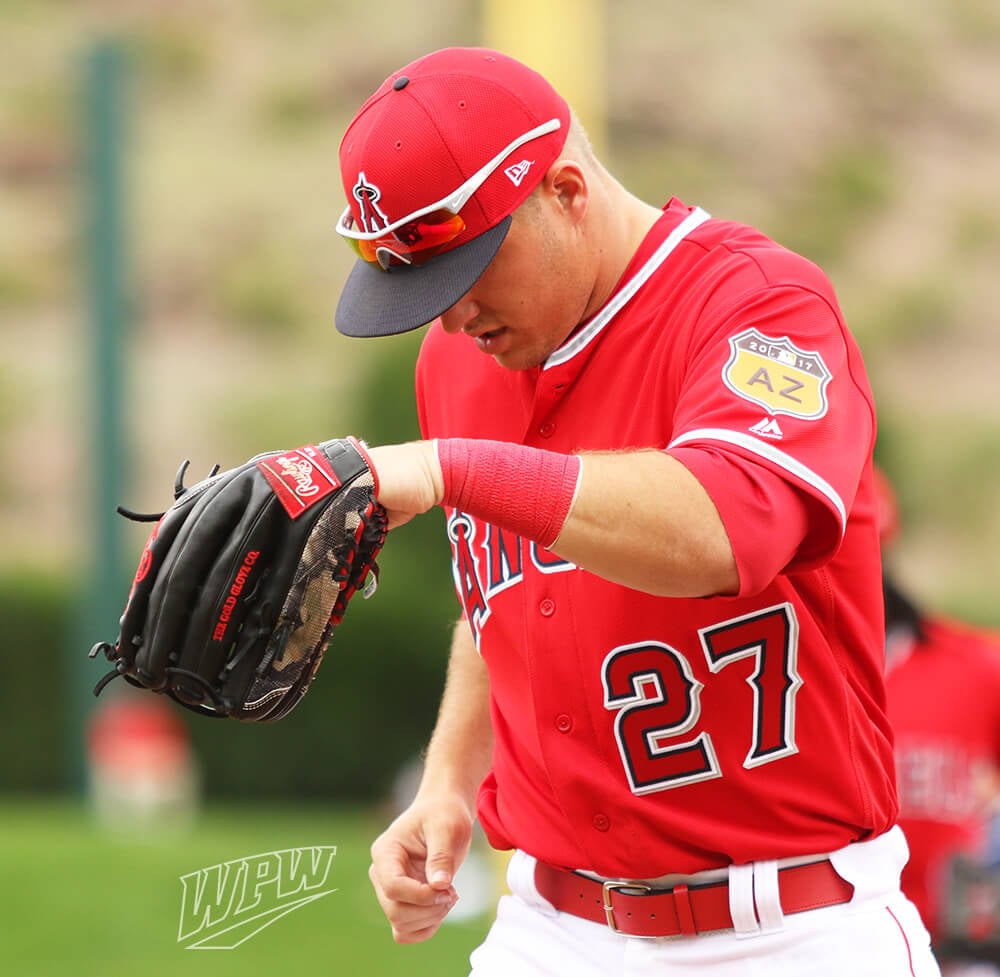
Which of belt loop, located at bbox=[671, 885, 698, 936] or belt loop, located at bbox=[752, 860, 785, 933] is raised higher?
belt loop, located at bbox=[752, 860, 785, 933]

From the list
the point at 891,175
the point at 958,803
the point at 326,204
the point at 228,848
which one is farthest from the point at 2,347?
the point at 958,803

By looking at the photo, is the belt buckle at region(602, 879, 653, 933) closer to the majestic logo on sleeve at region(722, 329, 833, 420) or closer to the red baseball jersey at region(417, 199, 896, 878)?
the red baseball jersey at region(417, 199, 896, 878)

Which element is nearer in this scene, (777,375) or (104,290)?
(777,375)

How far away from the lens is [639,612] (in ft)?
9.20

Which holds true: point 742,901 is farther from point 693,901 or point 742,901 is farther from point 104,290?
point 104,290

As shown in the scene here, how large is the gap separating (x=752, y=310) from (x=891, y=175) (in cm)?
3068

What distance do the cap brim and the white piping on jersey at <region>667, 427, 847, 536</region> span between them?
0.53m

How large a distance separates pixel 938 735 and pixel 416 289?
325 cm

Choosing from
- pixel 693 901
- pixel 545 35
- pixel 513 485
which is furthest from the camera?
pixel 545 35

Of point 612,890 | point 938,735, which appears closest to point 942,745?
point 938,735

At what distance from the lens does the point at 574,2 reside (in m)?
8.16

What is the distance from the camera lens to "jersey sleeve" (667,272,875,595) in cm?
236

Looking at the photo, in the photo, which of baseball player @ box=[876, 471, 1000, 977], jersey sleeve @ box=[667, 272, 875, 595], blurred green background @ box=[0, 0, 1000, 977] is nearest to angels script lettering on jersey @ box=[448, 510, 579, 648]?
jersey sleeve @ box=[667, 272, 875, 595]

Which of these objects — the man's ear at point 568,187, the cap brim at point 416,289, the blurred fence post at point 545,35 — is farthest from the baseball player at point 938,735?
the blurred fence post at point 545,35
